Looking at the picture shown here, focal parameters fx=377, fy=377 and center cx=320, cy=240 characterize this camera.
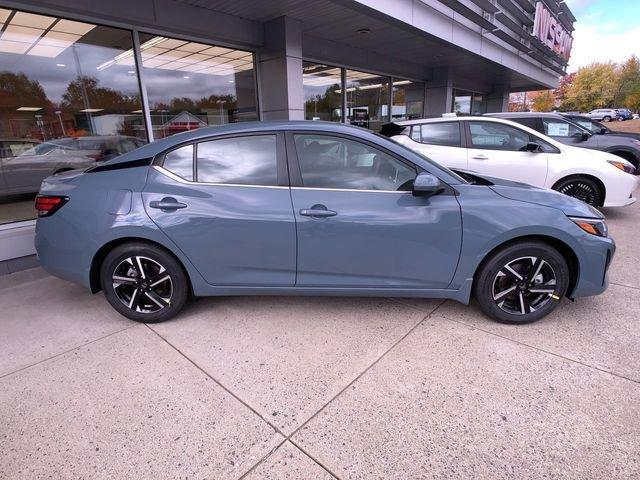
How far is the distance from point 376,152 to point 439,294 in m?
1.20

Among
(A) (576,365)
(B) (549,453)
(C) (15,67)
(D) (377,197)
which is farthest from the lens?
(C) (15,67)

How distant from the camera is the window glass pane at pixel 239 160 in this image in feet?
9.48

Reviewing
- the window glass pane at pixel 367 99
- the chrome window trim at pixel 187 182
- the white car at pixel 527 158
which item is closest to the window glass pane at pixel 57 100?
the chrome window trim at pixel 187 182

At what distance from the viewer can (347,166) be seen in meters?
2.88

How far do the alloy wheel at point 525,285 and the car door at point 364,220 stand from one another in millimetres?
420

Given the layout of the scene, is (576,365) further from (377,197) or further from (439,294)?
(377,197)

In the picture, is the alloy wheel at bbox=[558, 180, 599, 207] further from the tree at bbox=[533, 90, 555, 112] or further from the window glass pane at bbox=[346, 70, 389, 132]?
the tree at bbox=[533, 90, 555, 112]

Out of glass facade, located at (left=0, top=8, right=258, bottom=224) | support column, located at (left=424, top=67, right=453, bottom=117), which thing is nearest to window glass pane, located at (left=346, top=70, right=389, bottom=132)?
support column, located at (left=424, top=67, right=453, bottom=117)

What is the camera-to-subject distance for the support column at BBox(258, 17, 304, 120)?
22.4 ft

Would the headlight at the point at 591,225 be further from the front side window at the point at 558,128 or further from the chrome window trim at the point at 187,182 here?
the front side window at the point at 558,128

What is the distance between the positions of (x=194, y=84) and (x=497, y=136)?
565 cm

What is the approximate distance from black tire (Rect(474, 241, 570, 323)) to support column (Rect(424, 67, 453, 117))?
11.6 m

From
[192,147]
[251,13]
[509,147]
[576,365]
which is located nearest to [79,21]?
[251,13]

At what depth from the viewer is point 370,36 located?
8.55 m
